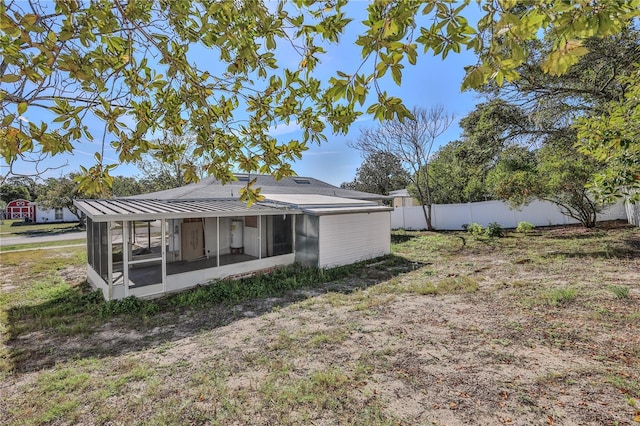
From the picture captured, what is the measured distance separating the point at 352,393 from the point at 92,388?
10.6 feet

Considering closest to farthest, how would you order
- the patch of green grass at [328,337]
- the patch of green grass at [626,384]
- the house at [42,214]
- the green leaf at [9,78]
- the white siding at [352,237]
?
the green leaf at [9,78], the patch of green grass at [626,384], the patch of green grass at [328,337], the white siding at [352,237], the house at [42,214]

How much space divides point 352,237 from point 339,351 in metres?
6.58

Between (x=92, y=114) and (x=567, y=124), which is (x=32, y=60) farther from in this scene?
(x=567, y=124)

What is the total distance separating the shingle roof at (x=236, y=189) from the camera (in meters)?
11.1

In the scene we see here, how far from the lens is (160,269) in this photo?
8672mm

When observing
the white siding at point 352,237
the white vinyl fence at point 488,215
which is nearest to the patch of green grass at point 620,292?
the white siding at point 352,237

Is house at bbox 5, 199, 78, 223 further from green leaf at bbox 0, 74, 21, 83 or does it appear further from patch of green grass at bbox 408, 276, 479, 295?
green leaf at bbox 0, 74, 21, 83

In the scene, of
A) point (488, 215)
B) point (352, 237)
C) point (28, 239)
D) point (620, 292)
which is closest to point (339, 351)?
point (620, 292)

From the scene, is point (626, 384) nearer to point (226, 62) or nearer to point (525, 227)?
point (226, 62)

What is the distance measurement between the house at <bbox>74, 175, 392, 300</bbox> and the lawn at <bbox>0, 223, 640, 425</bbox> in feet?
3.01

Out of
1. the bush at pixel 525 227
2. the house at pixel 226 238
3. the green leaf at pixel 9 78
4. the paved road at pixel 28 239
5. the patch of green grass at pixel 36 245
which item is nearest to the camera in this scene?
the green leaf at pixel 9 78

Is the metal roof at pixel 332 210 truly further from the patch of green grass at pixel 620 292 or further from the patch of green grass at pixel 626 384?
the patch of green grass at pixel 626 384

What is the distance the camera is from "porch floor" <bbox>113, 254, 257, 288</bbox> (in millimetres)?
7426

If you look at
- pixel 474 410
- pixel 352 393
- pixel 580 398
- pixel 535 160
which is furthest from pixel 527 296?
pixel 535 160
